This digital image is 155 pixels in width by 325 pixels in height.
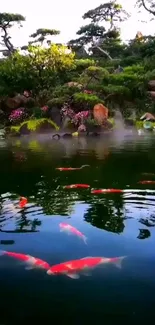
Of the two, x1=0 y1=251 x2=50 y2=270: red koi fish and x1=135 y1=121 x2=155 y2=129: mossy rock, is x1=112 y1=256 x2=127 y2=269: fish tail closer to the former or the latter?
x1=0 y1=251 x2=50 y2=270: red koi fish

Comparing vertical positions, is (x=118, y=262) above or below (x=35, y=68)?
below

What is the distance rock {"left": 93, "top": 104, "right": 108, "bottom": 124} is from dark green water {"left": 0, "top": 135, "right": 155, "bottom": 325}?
36.3ft

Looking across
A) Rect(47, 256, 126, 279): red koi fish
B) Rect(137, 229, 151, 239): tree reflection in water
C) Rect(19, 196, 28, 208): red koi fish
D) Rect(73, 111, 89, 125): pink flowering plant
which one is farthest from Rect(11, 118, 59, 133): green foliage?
Rect(47, 256, 126, 279): red koi fish

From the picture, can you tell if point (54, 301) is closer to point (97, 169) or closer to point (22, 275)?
point (22, 275)

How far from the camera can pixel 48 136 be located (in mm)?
19266

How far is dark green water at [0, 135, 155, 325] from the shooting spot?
324 centimetres

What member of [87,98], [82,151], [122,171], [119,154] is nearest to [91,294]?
[122,171]

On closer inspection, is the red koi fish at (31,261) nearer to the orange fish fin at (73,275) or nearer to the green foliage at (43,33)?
the orange fish fin at (73,275)

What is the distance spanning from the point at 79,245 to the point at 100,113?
1616 centimetres

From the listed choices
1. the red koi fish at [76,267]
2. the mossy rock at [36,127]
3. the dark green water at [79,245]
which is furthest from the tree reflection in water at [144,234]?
the mossy rock at [36,127]

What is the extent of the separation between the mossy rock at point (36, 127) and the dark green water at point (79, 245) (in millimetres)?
11626

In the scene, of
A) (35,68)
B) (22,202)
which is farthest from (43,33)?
(22,202)

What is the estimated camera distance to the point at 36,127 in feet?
67.7

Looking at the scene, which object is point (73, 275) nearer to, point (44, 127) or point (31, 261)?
point (31, 261)
